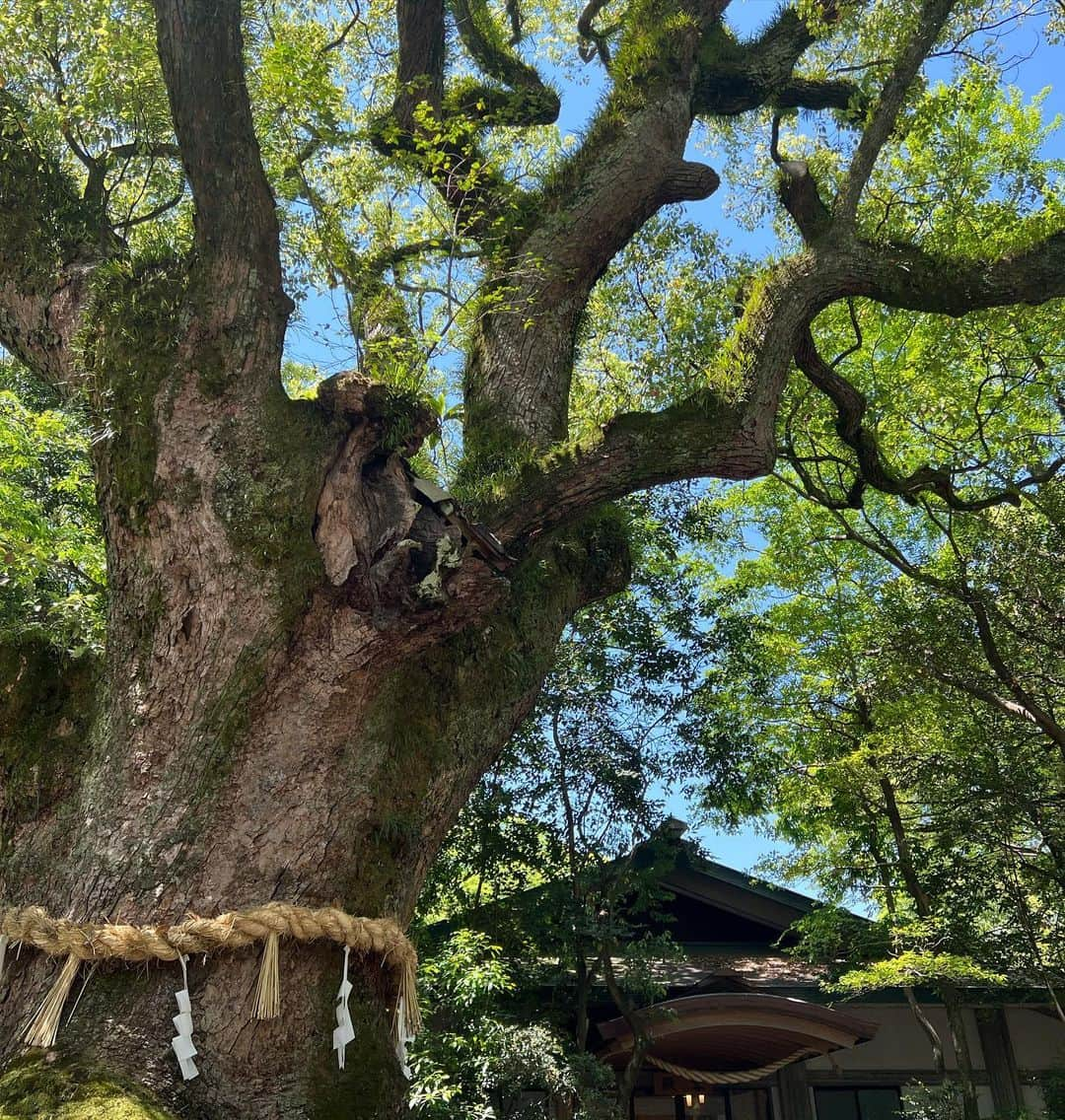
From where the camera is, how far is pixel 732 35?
20.9 ft

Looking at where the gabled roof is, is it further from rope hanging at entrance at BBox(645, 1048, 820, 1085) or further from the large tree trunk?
the large tree trunk

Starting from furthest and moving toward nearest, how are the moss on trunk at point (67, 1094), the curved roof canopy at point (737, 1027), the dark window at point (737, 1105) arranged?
the dark window at point (737, 1105), the curved roof canopy at point (737, 1027), the moss on trunk at point (67, 1094)

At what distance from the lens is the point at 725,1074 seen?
8.34 m

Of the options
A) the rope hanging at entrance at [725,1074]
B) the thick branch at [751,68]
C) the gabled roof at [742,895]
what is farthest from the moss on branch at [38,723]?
the gabled roof at [742,895]

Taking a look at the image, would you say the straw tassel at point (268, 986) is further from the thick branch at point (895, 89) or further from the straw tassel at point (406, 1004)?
the thick branch at point (895, 89)

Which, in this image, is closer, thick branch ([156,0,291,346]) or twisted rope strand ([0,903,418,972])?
twisted rope strand ([0,903,418,972])

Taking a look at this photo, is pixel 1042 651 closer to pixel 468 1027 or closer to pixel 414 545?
pixel 468 1027

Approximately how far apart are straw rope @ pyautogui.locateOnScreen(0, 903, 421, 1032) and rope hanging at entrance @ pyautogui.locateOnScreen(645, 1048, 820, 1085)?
5.92 meters

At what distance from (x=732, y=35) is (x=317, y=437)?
4712mm

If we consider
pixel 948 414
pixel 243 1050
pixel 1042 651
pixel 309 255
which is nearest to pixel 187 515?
pixel 243 1050

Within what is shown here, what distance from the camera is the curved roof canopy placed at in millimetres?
7406

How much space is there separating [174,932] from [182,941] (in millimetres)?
34

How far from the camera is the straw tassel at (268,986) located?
2.61 meters

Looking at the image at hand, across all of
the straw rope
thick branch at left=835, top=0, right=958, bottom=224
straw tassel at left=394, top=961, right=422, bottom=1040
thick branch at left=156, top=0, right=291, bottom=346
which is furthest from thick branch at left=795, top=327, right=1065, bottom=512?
the straw rope
